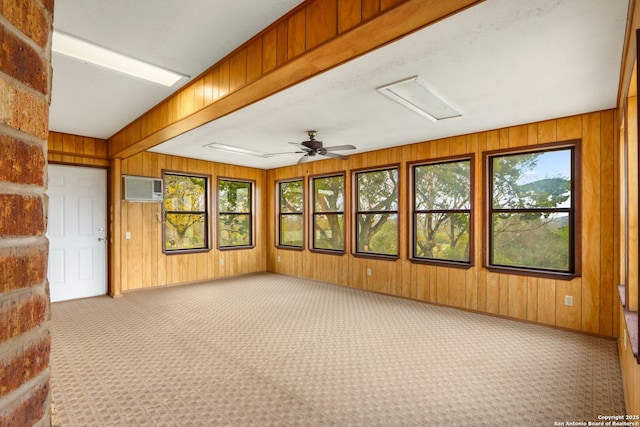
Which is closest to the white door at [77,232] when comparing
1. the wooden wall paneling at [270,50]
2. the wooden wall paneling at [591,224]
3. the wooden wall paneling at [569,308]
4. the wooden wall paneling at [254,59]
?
the wooden wall paneling at [254,59]

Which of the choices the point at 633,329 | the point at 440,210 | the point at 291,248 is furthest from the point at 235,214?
the point at 633,329

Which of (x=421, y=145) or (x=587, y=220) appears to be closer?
(x=587, y=220)

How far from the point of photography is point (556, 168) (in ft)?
13.6

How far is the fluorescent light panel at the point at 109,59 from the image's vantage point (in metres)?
2.44

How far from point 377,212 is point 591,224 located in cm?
292

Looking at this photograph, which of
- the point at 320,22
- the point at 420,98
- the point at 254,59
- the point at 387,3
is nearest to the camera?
the point at 387,3

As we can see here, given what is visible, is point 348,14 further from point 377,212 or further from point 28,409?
point 377,212

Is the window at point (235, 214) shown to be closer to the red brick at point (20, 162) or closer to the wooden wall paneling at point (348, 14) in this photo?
the wooden wall paneling at point (348, 14)

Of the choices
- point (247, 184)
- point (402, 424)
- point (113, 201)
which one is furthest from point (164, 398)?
point (247, 184)

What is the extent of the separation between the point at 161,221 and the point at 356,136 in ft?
12.4

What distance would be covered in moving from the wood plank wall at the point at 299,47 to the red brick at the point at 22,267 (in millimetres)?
1616

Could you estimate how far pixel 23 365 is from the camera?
482 millimetres

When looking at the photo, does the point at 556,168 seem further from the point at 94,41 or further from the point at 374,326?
the point at 94,41

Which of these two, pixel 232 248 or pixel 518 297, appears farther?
pixel 232 248
